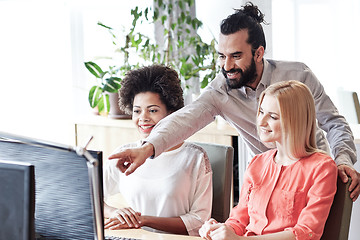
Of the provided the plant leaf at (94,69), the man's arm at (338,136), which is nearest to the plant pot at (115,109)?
the plant leaf at (94,69)

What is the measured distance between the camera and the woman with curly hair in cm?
194

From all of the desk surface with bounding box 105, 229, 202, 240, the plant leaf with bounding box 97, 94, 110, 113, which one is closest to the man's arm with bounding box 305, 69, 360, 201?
the desk surface with bounding box 105, 229, 202, 240

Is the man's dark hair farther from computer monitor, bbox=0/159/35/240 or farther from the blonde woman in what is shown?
computer monitor, bbox=0/159/35/240

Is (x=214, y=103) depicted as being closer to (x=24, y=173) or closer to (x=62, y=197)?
(x=62, y=197)

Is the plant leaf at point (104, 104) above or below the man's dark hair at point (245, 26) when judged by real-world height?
below

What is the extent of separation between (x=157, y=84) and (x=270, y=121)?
0.59m

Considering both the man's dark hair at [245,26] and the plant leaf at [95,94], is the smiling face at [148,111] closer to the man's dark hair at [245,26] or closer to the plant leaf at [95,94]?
the man's dark hair at [245,26]

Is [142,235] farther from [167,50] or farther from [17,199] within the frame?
[167,50]

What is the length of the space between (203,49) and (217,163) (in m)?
1.36

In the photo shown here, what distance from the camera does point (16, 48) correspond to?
397cm

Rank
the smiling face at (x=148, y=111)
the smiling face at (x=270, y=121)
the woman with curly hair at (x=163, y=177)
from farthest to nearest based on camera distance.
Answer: the smiling face at (x=148, y=111)
the woman with curly hair at (x=163, y=177)
the smiling face at (x=270, y=121)

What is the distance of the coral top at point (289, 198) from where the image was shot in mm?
1514

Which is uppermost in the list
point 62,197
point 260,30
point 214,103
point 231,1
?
point 231,1

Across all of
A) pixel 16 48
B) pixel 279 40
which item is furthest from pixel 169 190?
pixel 16 48
